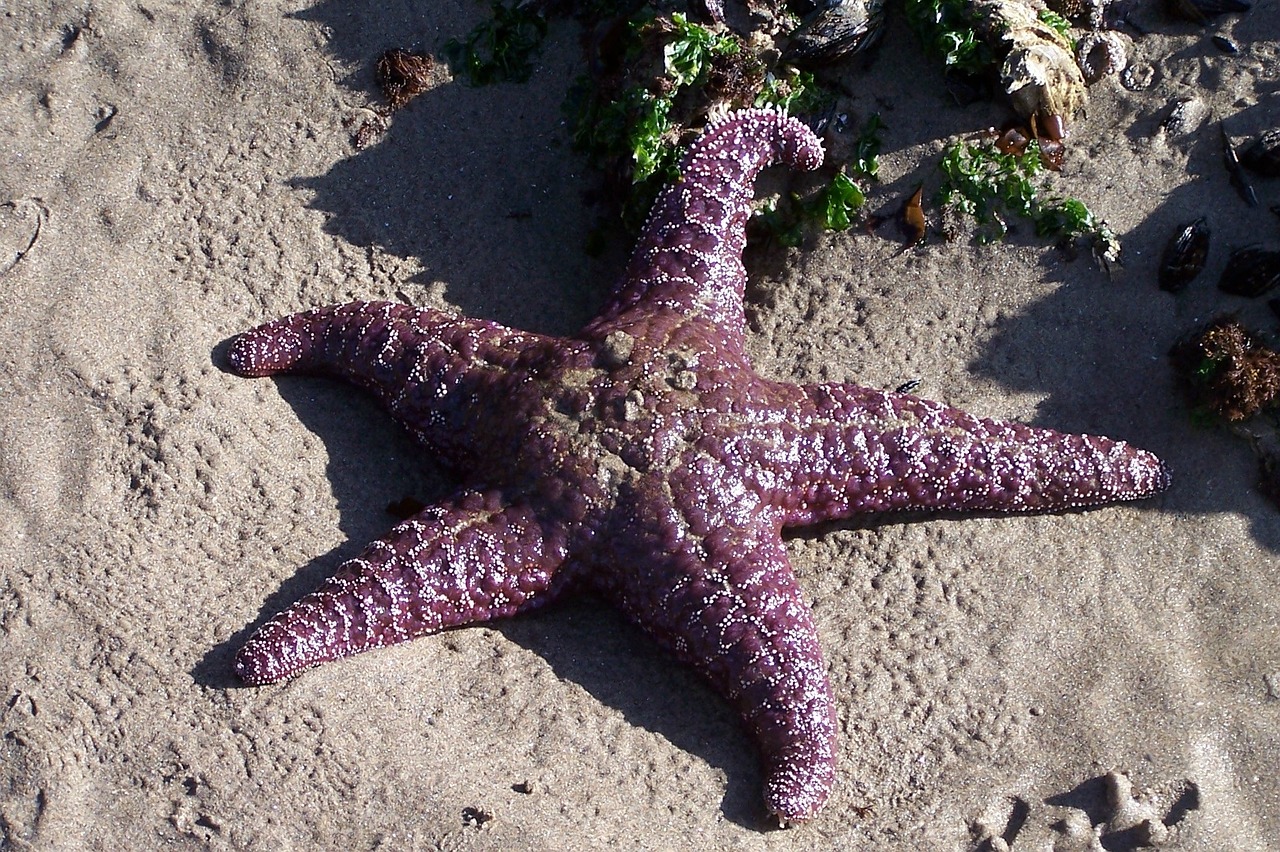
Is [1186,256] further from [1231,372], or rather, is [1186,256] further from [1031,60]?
[1031,60]

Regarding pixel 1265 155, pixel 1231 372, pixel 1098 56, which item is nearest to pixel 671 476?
pixel 1231 372

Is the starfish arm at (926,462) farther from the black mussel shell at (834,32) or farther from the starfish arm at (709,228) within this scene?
the black mussel shell at (834,32)

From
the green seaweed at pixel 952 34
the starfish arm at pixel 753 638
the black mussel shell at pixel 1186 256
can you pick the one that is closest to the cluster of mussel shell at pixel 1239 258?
the black mussel shell at pixel 1186 256

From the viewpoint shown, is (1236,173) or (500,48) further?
(500,48)

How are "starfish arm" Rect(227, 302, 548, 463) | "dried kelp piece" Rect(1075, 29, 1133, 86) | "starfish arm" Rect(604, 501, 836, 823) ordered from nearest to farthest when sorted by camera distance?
"starfish arm" Rect(604, 501, 836, 823) → "starfish arm" Rect(227, 302, 548, 463) → "dried kelp piece" Rect(1075, 29, 1133, 86)

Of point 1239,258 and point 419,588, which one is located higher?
point 1239,258

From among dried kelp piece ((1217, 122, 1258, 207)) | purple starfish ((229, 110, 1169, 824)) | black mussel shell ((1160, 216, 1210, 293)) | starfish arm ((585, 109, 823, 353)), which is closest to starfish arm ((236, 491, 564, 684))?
purple starfish ((229, 110, 1169, 824))

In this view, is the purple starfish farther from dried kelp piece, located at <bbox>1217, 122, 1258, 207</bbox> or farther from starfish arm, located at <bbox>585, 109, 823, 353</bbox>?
dried kelp piece, located at <bbox>1217, 122, 1258, 207</bbox>
